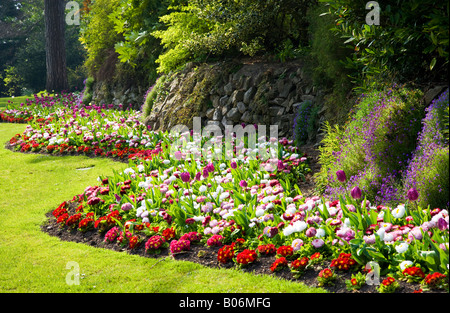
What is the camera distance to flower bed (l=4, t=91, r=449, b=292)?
2.99 meters

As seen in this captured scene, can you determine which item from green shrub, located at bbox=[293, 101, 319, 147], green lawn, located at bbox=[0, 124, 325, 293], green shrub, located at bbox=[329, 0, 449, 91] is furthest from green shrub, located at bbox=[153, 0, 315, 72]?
green lawn, located at bbox=[0, 124, 325, 293]

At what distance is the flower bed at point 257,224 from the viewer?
9.80 feet

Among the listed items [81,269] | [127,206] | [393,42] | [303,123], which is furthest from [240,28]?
[81,269]

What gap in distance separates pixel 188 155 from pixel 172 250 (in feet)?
9.17

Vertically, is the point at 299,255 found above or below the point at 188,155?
below

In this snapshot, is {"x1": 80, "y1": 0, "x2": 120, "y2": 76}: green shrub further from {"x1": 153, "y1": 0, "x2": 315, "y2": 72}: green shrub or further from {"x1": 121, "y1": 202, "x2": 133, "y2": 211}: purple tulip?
{"x1": 121, "y1": 202, "x2": 133, "y2": 211}: purple tulip

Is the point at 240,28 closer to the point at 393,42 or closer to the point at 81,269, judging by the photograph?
the point at 393,42

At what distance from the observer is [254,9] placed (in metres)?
7.60

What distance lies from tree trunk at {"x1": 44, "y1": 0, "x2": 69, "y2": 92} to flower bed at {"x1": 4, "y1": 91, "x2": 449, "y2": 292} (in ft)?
38.7

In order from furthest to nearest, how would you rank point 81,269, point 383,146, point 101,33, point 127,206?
point 101,33 → point 127,206 → point 383,146 → point 81,269

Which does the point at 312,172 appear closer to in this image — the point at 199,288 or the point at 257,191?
the point at 257,191

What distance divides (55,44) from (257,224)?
597 inches

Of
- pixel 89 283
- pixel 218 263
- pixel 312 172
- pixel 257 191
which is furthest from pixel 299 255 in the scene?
pixel 312 172

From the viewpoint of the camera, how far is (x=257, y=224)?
3.95 meters
